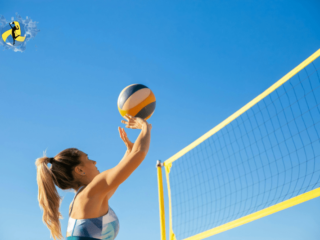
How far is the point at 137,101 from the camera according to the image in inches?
130

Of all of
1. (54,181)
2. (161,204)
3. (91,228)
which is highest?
(161,204)

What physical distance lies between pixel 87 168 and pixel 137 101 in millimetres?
1365

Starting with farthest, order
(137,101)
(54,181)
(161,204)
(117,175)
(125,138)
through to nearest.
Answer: (161,204) → (137,101) → (125,138) → (54,181) → (117,175)

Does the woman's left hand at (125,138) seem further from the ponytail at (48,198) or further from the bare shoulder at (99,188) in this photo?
the bare shoulder at (99,188)

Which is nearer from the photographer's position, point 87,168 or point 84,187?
point 84,187

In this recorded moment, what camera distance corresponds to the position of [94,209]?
5.67 ft

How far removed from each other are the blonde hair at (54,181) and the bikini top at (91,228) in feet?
0.89

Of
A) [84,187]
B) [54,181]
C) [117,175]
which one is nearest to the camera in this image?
[117,175]

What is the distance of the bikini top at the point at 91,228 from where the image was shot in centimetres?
168

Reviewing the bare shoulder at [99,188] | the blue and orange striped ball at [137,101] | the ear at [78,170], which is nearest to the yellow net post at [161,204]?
the blue and orange striped ball at [137,101]

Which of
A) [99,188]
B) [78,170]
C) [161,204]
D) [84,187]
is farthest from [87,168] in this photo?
[161,204]

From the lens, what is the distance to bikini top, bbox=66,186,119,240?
1683 millimetres

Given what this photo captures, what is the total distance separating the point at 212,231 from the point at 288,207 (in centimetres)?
114

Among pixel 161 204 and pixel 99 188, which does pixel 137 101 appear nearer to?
pixel 99 188
